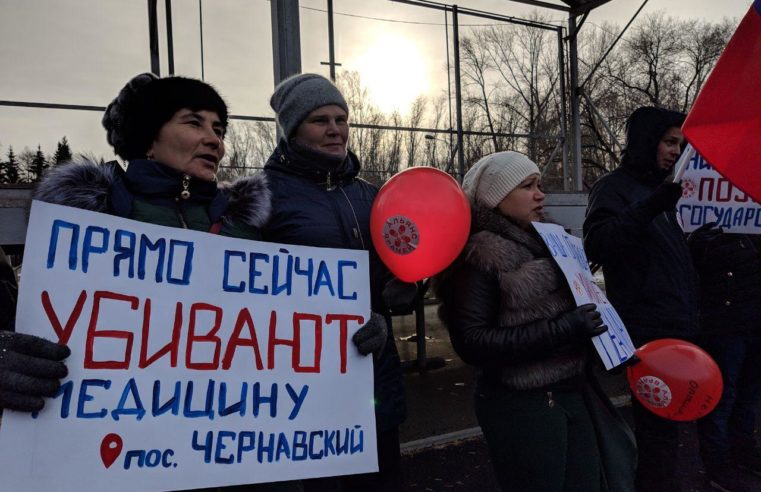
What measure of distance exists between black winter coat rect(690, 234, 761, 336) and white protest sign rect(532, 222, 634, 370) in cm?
131

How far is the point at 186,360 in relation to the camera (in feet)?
4.34

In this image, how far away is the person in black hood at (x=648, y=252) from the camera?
2350 mm

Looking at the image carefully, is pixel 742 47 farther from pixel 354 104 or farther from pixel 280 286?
pixel 354 104

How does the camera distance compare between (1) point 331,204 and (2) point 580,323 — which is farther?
(1) point 331,204

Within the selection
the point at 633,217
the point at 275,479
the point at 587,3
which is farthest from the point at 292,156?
the point at 587,3

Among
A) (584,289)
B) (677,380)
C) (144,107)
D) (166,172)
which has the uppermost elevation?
(144,107)

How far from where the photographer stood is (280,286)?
1501 mm

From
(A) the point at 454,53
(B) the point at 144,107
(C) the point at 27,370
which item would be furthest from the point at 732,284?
(A) the point at 454,53

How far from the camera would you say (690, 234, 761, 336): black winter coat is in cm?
297

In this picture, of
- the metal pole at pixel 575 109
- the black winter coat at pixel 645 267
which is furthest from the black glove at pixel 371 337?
the metal pole at pixel 575 109

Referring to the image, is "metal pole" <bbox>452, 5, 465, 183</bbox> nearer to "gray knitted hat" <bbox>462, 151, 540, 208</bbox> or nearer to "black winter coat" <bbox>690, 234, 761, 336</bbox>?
"black winter coat" <bbox>690, 234, 761, 336</bbox>

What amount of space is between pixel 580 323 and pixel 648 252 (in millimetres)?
929

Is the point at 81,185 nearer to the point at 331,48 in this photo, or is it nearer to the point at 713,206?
the point at 713,206

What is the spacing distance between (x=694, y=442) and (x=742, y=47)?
2.81 m
